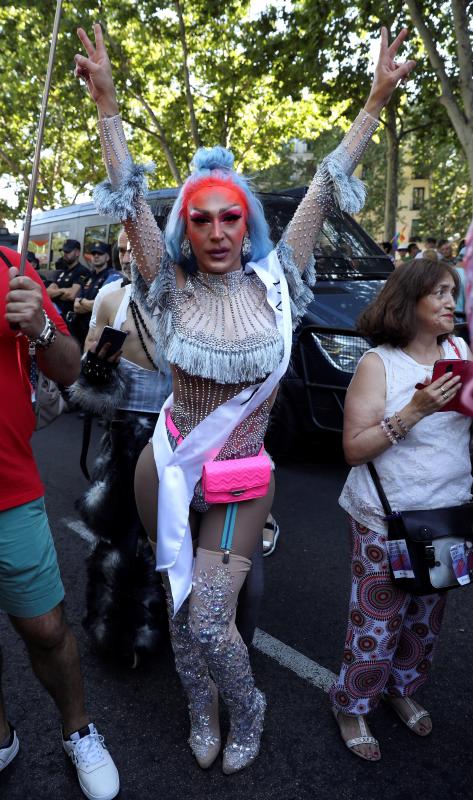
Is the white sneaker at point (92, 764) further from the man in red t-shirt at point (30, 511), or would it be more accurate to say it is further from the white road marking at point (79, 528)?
the white road marking at point (79, 528)

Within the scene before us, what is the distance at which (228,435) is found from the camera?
76.8 inches

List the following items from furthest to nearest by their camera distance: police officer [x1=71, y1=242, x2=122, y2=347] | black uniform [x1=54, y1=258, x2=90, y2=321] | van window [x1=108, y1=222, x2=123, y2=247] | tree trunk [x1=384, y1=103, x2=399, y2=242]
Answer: tree trunk [x1=384, y1=103, x2=399, y2=242], van window [x1=108, y1=222, x2=123, y2=247], black uniform [x1=54, y1=258, x2=90, y2=321], police officer [x1=71, y1=242, x2=122, y2=347]

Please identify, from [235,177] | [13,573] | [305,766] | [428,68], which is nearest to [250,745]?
[305,766]

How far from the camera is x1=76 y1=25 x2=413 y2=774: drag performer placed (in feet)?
6.28

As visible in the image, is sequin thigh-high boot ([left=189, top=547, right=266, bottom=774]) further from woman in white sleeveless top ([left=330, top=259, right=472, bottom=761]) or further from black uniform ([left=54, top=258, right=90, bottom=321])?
black uniform ([left=54, top=258, right=90, bottom=321])

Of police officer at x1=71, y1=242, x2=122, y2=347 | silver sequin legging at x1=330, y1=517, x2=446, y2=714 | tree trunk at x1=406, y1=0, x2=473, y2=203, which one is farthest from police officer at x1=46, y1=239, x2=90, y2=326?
silver sequin legging at x1=330, y1=517, x2=446, y2=714

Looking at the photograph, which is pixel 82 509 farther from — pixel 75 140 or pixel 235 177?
pixel 75 140

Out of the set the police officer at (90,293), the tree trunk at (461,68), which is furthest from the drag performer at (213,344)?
the tree trunk at (461,68)

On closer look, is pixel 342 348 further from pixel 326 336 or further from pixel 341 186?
pixel 341 186

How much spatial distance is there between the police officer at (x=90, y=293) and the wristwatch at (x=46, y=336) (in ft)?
17.6

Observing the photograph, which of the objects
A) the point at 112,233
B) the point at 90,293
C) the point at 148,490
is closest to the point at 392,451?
the point at 148,490

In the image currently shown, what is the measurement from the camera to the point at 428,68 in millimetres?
13914

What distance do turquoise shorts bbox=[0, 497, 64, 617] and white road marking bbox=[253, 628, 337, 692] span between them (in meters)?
1.21

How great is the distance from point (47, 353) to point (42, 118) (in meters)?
0.61
